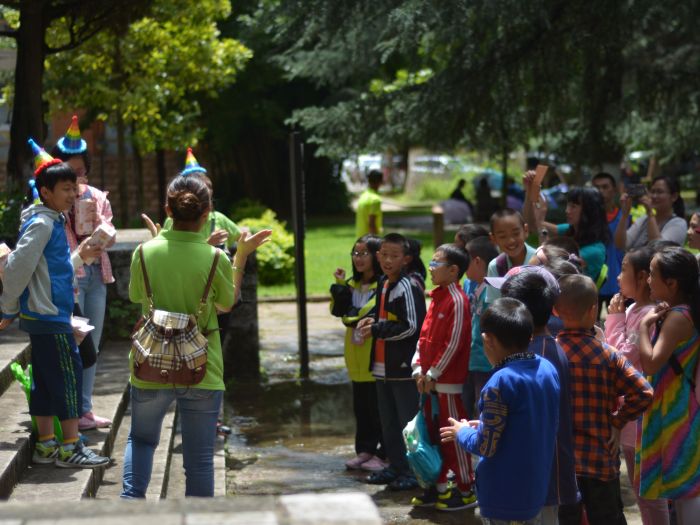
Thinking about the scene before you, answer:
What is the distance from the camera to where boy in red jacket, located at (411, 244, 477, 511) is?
Answer: 262 inches

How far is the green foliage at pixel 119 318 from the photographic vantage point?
33.6 feet

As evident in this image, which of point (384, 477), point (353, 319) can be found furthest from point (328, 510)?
point (353, 319)

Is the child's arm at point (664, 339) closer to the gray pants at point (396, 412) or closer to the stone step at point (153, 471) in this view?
the gray pants at point (396, 412)

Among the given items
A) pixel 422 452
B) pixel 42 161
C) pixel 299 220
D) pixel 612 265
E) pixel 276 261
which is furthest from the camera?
pixel 276 261

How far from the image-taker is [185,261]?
5.27 m

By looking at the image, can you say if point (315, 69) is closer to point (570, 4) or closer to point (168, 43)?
point (168, 43)

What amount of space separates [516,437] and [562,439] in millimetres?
469

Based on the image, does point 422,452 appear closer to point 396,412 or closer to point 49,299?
point 396,412

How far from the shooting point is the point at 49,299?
233 inches

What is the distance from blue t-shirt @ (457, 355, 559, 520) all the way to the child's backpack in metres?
1.80

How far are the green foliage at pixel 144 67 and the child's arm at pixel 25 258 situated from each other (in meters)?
13.4

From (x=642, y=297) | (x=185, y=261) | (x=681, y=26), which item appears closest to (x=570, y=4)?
(x=681, y=26)

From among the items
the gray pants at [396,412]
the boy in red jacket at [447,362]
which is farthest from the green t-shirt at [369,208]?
the boy in red jacket at [447,362]

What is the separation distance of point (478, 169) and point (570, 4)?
1253 inches
